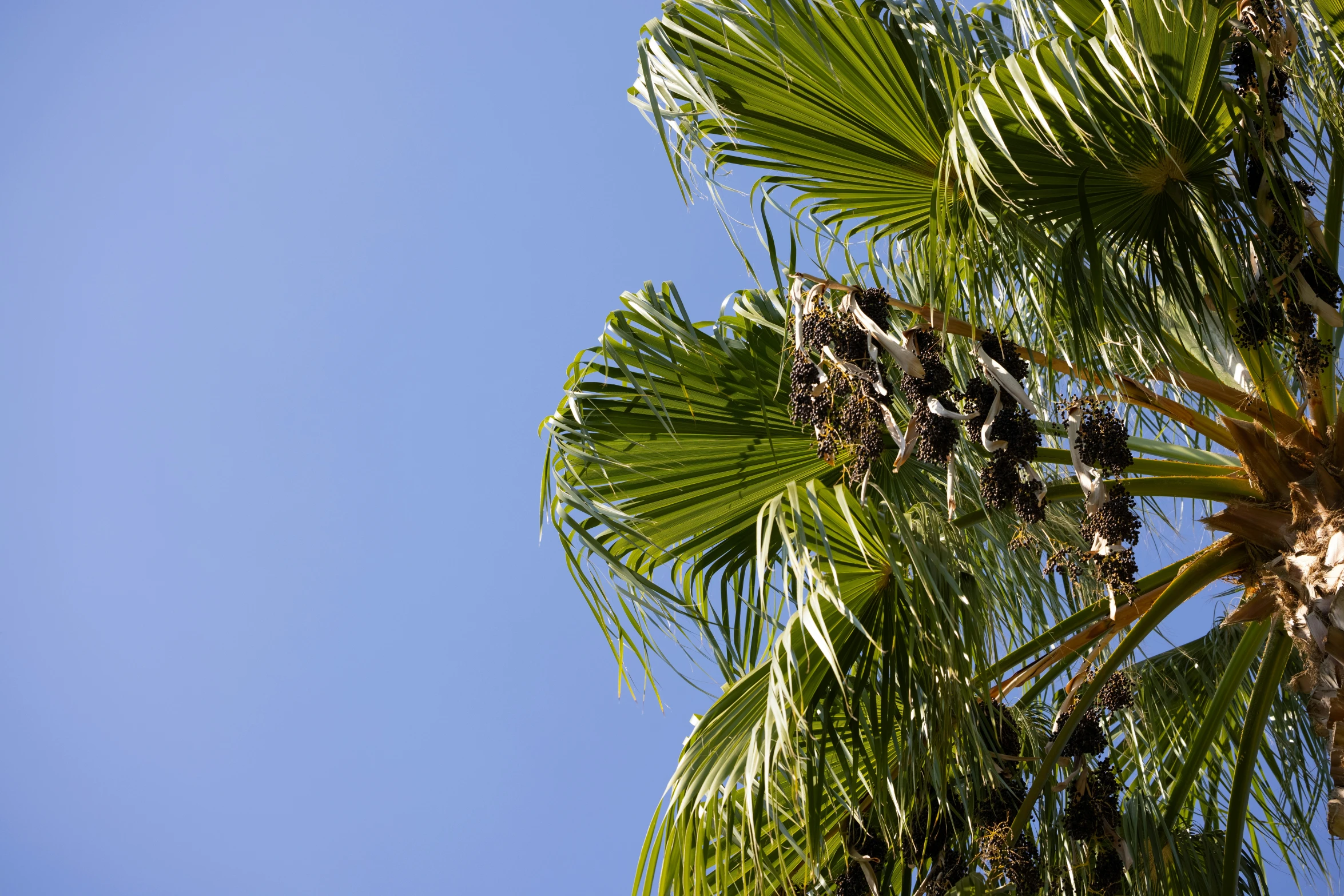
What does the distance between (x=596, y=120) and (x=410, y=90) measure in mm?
2043

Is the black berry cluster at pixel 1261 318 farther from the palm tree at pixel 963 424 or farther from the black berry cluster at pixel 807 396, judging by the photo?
the black berry cluster at pixel 807 396

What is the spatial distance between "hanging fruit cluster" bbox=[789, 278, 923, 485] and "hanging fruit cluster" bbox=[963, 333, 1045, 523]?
0.45ft

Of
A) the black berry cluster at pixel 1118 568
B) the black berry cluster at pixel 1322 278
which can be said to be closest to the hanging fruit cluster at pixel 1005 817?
the black berry cluster at pixel 1118 568

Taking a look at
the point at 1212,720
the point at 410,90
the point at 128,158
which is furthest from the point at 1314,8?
the point at 128,158

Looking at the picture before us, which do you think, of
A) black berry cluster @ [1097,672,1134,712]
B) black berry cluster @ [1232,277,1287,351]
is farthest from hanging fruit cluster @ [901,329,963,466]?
black berry cluster @ [1097,672,1134,712]

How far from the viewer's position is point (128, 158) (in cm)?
1141

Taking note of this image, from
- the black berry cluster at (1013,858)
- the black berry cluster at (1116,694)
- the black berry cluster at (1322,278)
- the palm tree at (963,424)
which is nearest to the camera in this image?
the palm tree at (963,424)

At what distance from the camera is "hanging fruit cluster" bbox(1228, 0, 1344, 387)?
7.72 feet

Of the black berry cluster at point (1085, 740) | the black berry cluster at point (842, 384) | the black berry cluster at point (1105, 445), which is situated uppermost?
the black berry cluster at point (842, 384)

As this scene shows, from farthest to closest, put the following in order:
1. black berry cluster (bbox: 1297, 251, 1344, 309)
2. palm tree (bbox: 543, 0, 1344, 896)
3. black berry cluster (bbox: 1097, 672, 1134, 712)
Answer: black berry cluster (bbox: 1097, 672, 1134, 712)
black berry cluster (bbox: 1297, 251, 1344, 309)
palm tree (bbox: 543, 0, 1344, 896)

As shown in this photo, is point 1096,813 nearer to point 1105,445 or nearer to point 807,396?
point 1105,445

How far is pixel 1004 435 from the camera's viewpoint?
7.57 feet

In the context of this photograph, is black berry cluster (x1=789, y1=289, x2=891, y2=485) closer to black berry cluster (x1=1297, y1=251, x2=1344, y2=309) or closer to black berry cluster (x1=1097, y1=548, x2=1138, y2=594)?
black berry cluster (x1=1097, y1=548, x2=1138, y2=594)

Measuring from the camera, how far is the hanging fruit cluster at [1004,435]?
7.56 feet
